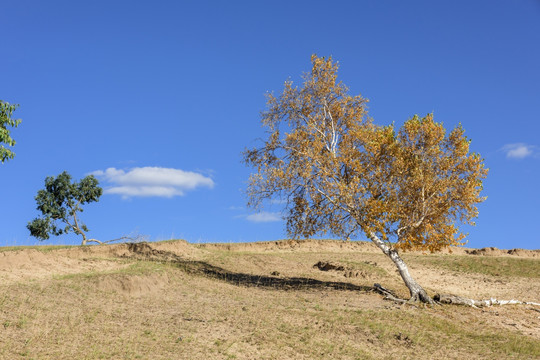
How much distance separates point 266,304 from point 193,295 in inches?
154

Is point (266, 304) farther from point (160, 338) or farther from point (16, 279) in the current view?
point (16, 279)

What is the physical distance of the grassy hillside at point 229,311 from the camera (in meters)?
15.2

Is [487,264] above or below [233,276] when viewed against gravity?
above

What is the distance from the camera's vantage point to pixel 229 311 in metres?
19.2

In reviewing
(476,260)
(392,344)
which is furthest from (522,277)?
(392,344)

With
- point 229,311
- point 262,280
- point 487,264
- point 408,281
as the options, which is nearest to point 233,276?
point 262,280

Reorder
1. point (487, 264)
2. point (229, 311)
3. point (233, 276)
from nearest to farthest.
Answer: point (229, 311) → point (233, 276) → point (487, 264)

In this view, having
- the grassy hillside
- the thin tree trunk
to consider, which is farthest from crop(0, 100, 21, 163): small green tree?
the thin tree trunk

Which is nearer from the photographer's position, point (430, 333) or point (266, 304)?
point (430, 333)

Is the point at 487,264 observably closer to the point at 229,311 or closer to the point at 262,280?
the point at 262,280

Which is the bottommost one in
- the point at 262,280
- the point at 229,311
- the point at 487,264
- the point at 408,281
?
the point at 229,311

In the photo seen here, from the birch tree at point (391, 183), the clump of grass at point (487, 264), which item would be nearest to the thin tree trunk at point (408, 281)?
the birch tree at point (391, 183)

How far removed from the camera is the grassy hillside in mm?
15180

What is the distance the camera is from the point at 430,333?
1883 centimetres
